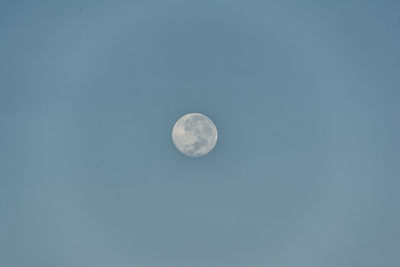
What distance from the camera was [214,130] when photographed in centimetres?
3591

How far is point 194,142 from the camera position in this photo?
1361 inches

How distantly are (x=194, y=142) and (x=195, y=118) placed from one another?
2.51 meters

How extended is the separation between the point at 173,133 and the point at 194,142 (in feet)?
8.91

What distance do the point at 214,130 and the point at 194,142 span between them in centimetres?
268

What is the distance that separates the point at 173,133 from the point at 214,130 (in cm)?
416

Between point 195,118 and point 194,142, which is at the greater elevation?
point 195,118

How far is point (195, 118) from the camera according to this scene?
35375 millimetres

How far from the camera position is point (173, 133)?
3597 centimetres

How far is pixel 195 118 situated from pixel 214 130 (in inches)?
91.2
